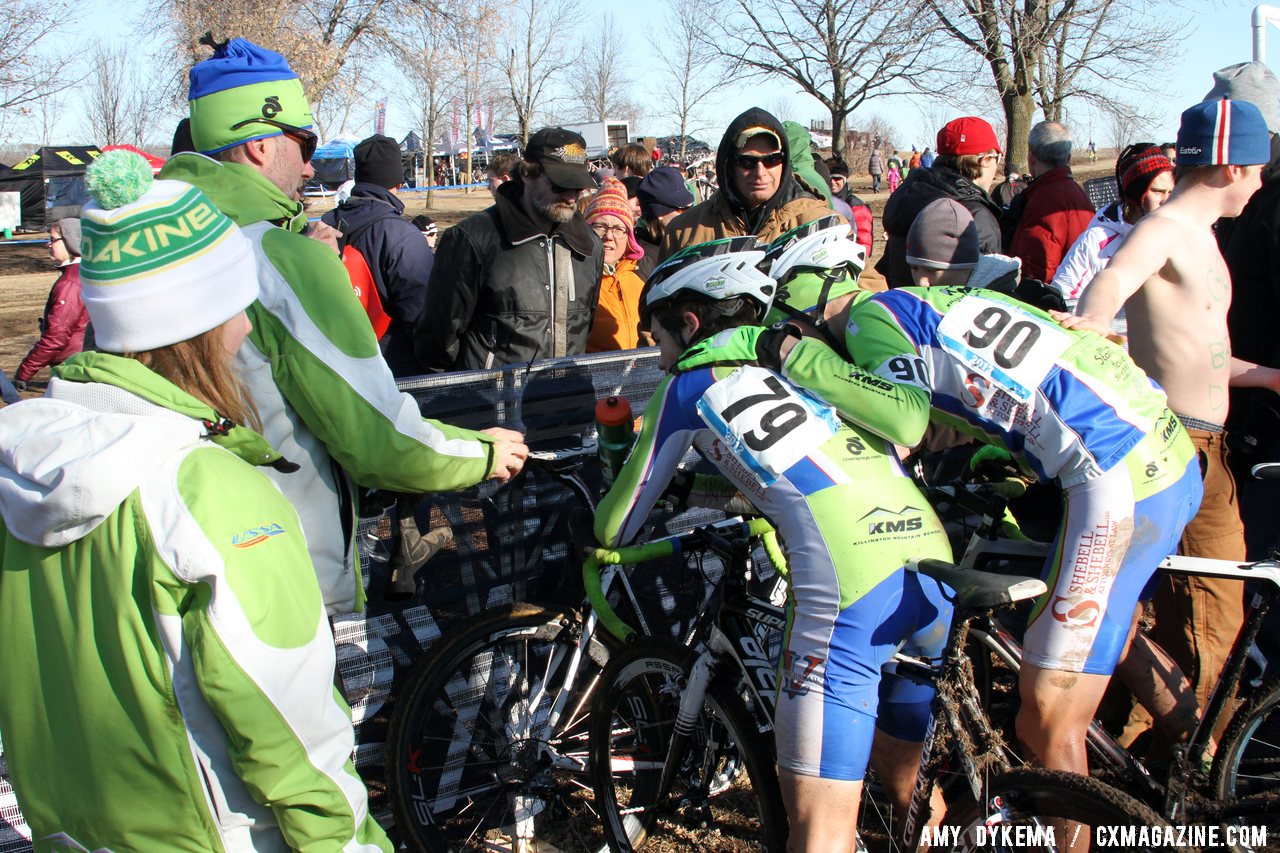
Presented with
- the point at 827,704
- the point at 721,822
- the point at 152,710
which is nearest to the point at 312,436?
the point at 152,710

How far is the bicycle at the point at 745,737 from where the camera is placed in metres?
2.43

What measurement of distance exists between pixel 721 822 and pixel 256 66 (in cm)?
282

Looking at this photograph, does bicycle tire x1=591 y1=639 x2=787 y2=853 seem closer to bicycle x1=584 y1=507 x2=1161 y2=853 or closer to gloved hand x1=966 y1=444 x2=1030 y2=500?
bicycle x1=584 y1=507 x2=1161 y2=853

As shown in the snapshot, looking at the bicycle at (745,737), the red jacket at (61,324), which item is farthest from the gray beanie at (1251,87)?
the red jacket at (61,324)

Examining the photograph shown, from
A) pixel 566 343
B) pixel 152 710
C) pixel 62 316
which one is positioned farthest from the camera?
pixel 62 316

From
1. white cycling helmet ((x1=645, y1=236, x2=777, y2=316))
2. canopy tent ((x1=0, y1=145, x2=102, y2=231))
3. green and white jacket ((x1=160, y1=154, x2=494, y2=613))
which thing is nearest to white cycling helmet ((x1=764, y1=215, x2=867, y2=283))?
white cycling helmet ((x1=645, y1=236, x2=777, y2=316))

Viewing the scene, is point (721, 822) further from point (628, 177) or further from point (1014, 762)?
point (628, 177)

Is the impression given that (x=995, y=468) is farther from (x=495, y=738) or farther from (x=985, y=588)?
(x=495, y=738)

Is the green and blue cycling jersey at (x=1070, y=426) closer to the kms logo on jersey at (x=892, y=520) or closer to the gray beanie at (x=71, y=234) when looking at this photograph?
the kms logo on jersey at (x=892, y=520)

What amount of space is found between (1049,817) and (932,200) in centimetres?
430

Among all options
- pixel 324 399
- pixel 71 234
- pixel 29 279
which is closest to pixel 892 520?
pixel 324 399

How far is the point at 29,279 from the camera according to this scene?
20797 mm

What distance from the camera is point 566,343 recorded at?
499 centimetres

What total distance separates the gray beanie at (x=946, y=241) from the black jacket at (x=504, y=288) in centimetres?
165
